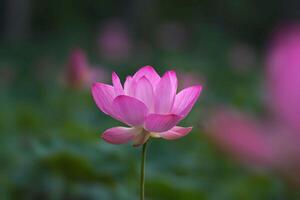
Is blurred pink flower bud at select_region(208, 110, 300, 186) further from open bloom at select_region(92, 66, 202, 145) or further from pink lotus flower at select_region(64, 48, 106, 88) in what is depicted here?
open bloom at select_region(92, 66, 202, 145)

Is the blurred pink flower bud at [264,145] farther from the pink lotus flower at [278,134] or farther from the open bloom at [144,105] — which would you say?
the open bloom at [144,105]

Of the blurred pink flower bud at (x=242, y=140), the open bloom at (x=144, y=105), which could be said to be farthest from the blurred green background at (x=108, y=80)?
the open bloom at (x=144, y=105)

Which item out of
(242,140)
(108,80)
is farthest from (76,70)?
(108,80)

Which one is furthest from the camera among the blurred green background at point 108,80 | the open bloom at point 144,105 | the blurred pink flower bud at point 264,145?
the blurred pink flower bud at point 264,145

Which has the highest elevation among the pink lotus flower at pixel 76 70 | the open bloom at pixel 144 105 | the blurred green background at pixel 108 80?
the open bloom at pixel 144 105

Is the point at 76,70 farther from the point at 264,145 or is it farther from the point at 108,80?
the point at 108,80
